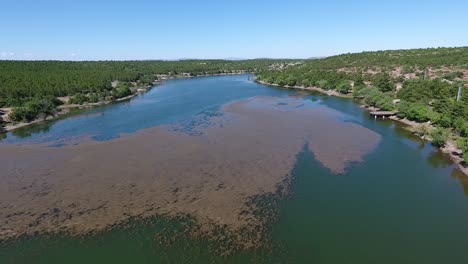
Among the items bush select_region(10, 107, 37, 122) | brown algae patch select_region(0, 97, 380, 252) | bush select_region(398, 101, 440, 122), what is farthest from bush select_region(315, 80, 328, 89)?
bush select_region(10, 107, 37, 122)

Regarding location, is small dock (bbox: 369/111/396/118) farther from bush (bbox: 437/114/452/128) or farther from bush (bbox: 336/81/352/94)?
bush (bbox: 336/81/352/94)

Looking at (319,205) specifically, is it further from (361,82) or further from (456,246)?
(361,82)

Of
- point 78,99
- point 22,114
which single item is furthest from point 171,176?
point 78,99

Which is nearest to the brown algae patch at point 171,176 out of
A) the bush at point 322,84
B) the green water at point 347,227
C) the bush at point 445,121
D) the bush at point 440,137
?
the green water at point 347,227

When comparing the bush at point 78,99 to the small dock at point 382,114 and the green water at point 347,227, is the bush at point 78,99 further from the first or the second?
the small dock at point 382,114

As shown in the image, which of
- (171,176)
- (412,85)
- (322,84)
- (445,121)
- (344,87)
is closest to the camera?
(171,176)

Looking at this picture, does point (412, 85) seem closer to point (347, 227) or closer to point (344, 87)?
point (344, 87)

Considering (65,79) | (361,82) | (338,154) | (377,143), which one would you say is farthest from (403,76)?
A: (65,79)
